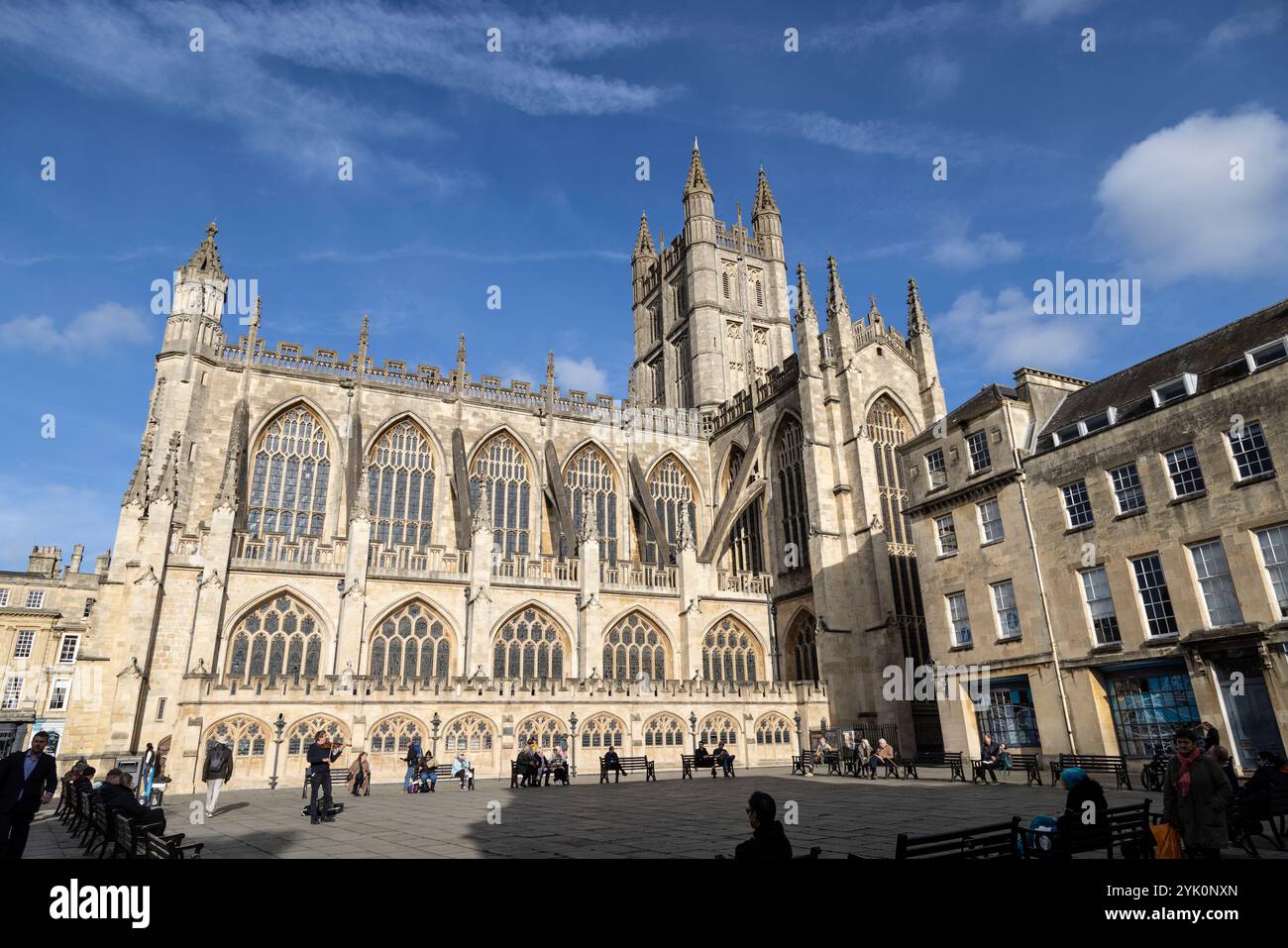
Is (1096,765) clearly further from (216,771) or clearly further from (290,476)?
(290,476)

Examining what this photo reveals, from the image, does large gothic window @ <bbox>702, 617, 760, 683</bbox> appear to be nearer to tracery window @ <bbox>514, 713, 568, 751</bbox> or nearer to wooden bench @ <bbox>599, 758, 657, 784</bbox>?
wooden bench @ <bbox>599, 758, 657, 784</bbox>

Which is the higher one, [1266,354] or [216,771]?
[1266,354]

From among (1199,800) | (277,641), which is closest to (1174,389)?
(1199,800)

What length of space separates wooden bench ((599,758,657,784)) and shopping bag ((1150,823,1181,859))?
16.2 metres

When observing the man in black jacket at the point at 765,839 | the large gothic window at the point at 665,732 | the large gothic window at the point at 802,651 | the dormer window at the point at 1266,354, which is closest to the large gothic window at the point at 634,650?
the large gothic window at the point at 665,732

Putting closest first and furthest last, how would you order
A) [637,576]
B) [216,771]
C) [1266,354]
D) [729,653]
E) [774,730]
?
1. [216,771]
2. [1266,354]
3. [774,730]
4. [637,576]
5. [729,653]

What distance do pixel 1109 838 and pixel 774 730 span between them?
75.3 ft

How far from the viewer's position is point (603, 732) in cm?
2708

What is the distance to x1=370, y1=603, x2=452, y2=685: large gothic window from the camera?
2814 centimetres

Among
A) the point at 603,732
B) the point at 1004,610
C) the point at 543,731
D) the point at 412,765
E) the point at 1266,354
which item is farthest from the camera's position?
the point at 603,732

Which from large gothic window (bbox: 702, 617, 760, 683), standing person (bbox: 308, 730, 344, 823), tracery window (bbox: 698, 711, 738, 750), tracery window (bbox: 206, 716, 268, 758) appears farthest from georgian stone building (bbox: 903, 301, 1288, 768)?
tracery window (bbox: 206, 716, 268, 758)
